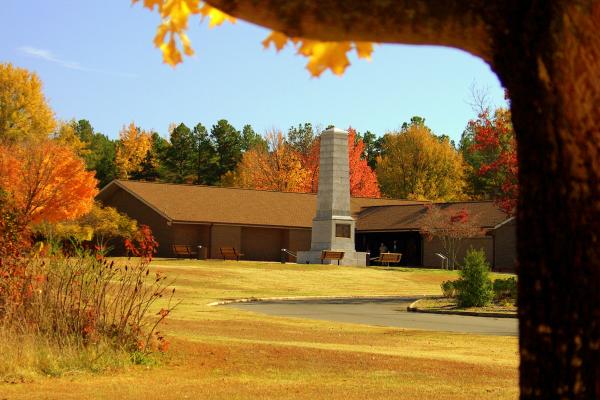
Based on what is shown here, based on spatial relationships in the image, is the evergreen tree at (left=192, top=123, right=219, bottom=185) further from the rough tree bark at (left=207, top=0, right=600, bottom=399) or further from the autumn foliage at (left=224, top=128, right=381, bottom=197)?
the rough tree bark at (left=207, top=0, right=600, bottom=399)

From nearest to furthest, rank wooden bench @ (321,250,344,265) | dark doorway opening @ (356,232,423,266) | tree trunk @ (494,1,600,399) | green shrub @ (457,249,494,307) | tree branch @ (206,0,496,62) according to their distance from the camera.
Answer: tree trunk @ (494,1,600,399)
tree branch @ (206,0,496,62)
green shrub @ (457,249,494,307)
wooden bench @ (321,250,344,265)
dark doorway opening @ (356,232,423,266)

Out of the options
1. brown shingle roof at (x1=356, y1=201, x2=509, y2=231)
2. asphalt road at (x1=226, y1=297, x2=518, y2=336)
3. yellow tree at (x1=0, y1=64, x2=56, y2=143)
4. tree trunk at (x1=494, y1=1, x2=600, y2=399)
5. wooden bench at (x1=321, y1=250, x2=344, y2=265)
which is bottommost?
asphalt road at (x1=226, y1=297, x2=518, y2=336)

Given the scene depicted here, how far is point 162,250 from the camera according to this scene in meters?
56.3

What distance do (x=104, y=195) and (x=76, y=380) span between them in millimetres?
50291

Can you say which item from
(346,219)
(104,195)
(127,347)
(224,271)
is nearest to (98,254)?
(127,347)

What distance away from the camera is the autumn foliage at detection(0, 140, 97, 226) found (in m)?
42.2

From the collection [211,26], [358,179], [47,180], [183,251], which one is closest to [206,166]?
[358,179]

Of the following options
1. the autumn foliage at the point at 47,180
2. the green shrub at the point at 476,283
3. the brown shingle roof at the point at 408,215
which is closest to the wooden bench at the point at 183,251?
the autumn foliage at the point at 47,180

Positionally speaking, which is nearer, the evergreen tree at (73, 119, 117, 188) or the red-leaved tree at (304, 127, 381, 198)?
the red-leaved tree at (304, 127, 381, 198)

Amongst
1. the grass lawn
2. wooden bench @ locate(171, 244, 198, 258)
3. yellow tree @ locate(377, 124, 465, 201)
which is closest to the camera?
the grass lawn

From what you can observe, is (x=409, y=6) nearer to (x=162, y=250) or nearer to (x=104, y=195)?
(x=162, y=250)

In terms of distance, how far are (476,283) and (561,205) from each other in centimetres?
2442

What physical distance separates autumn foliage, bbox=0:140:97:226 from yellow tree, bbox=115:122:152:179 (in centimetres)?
4343

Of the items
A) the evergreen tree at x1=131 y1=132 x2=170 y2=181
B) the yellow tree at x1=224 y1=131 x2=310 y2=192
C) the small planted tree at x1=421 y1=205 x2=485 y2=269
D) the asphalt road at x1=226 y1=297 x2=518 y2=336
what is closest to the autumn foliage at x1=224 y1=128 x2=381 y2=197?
the yellow tree at x1=224 y1=131 x2=310 y2=192
